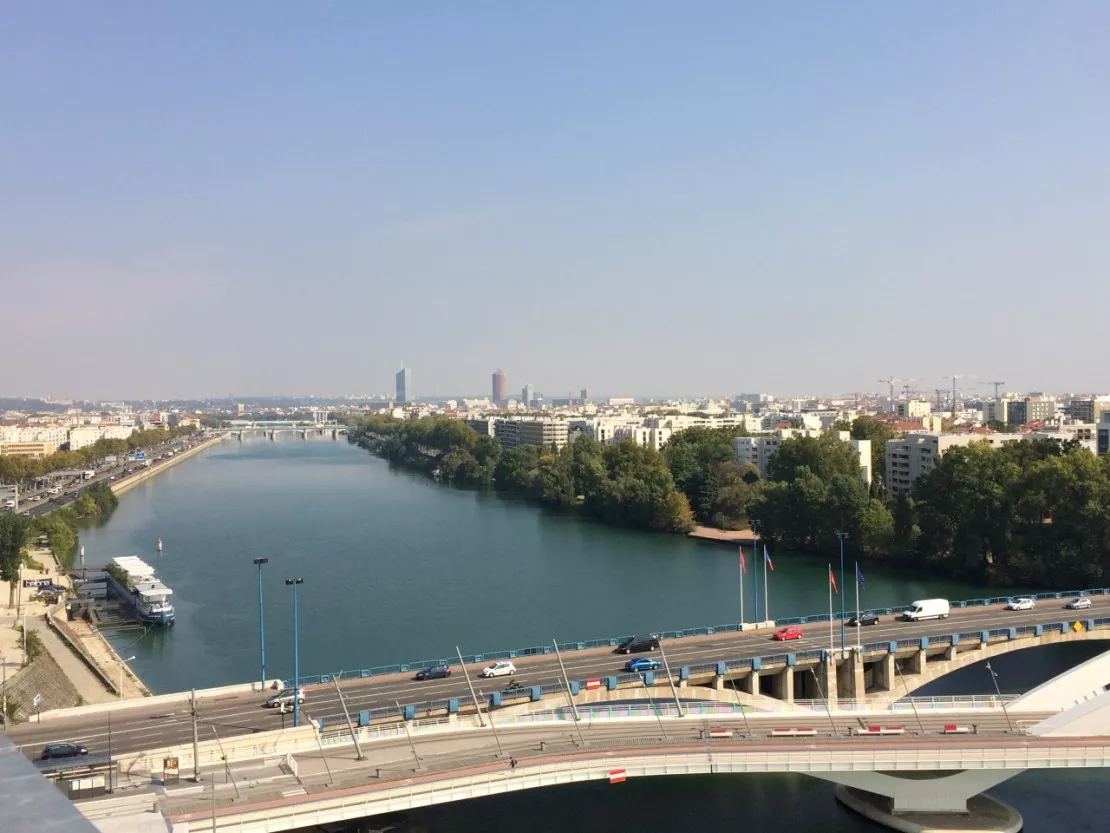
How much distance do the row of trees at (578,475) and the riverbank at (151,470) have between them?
19.5m

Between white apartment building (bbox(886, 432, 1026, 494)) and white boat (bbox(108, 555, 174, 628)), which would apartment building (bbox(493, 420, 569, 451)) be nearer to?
white apartment building (bbox(886, 432, 1026, 494))

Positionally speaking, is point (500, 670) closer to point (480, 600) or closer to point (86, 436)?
point (480, 600)

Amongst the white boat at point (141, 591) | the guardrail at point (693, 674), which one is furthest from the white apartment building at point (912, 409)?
the guardrail at point (693, 674)

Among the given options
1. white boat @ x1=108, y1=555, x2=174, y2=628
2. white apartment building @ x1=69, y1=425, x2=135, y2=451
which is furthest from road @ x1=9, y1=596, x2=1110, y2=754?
white apartment building @ x1=69, y1=425, x2=135, y2=451

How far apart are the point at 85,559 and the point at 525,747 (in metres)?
28.3

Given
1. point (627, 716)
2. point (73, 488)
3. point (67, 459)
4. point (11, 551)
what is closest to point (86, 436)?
point (67, 459)

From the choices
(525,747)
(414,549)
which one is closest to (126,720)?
(525,747)

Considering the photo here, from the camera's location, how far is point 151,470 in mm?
74125

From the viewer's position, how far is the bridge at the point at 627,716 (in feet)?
38.3

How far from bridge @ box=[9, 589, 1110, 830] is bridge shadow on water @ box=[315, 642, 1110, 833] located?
81cm

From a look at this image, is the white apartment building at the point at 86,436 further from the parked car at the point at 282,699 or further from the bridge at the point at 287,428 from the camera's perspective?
the parked car at the point at 282,699

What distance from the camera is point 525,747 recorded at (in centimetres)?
1196

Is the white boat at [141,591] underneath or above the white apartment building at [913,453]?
underneath

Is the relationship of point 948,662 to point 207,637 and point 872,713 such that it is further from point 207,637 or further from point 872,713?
point 207,637
